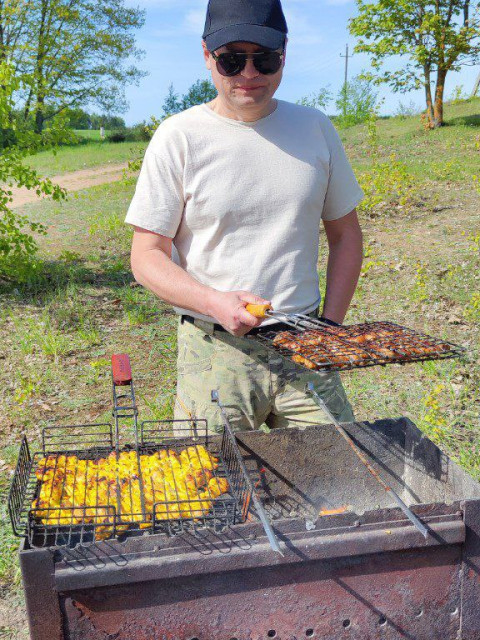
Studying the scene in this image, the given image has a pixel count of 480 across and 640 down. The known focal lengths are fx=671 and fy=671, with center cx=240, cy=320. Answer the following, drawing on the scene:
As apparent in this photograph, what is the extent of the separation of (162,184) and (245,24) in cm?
70

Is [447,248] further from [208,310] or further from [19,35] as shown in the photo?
[19,35]

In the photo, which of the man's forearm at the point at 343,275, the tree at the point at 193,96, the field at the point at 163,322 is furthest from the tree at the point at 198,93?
the man's forearm at the point at 343,275

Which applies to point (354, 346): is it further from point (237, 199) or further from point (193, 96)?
point (193, 96)

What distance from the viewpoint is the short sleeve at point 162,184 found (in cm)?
275

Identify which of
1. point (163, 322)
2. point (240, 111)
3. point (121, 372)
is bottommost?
point (163, 322)

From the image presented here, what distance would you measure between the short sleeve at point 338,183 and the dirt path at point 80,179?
1797 cm

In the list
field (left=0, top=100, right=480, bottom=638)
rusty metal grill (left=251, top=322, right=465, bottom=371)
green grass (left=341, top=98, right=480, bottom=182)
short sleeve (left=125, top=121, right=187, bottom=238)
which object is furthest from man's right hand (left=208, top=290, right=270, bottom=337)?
green grass (left=341, top=98, right=480, bottom=182)

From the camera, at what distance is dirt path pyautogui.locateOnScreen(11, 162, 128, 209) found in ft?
70.2

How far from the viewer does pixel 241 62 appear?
266cm

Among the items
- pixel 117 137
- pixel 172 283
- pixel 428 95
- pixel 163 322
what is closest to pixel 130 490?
pixel 172 283

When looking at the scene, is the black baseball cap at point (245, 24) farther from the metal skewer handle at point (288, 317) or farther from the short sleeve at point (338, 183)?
the metal skewer handle at point (288, 317)

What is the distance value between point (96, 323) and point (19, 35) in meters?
27.5

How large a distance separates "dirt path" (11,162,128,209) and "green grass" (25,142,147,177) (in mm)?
587

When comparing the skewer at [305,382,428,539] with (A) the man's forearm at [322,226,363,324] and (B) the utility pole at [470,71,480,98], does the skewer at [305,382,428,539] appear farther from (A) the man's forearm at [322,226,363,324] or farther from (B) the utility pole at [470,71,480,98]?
(B) the utility pole at [470,71,480,98]
